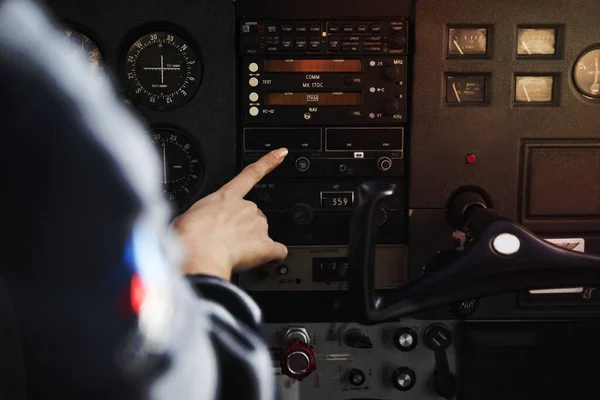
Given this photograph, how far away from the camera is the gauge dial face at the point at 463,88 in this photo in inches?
67.4

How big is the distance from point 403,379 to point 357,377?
0.42 ft

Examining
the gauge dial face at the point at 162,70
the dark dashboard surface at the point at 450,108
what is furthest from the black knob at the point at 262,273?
the gauge dial face at the point at 162,70

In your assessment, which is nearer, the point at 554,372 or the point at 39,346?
the point at 39,346

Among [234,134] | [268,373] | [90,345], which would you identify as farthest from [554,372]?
[90,345]

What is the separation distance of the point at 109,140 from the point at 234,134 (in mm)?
1087

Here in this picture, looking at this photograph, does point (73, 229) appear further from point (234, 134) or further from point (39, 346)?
point (234, 134)

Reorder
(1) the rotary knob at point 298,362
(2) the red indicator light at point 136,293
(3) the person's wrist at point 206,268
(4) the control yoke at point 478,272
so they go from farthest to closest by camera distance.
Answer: (1) the rotary knob at point 298,362 → (4) the control yoke at point 478,272 → (3) the person's wrist at point 206,268 → (2) the red indicator light at point 136,293

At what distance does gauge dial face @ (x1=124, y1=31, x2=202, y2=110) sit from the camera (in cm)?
171

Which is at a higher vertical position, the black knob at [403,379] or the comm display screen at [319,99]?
the comm display screen at [319,99]

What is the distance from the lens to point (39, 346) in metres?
0.69

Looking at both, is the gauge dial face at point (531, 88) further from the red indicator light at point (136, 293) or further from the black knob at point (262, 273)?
the red indicator light at point (136, 293)

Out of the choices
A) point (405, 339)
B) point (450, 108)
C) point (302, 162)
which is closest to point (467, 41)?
point (450, 108)

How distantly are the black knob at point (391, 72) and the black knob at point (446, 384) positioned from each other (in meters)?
0.81

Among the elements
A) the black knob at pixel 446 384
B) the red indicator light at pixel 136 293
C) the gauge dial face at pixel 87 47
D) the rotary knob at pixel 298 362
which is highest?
the gauge dial face at pixel 87 47
